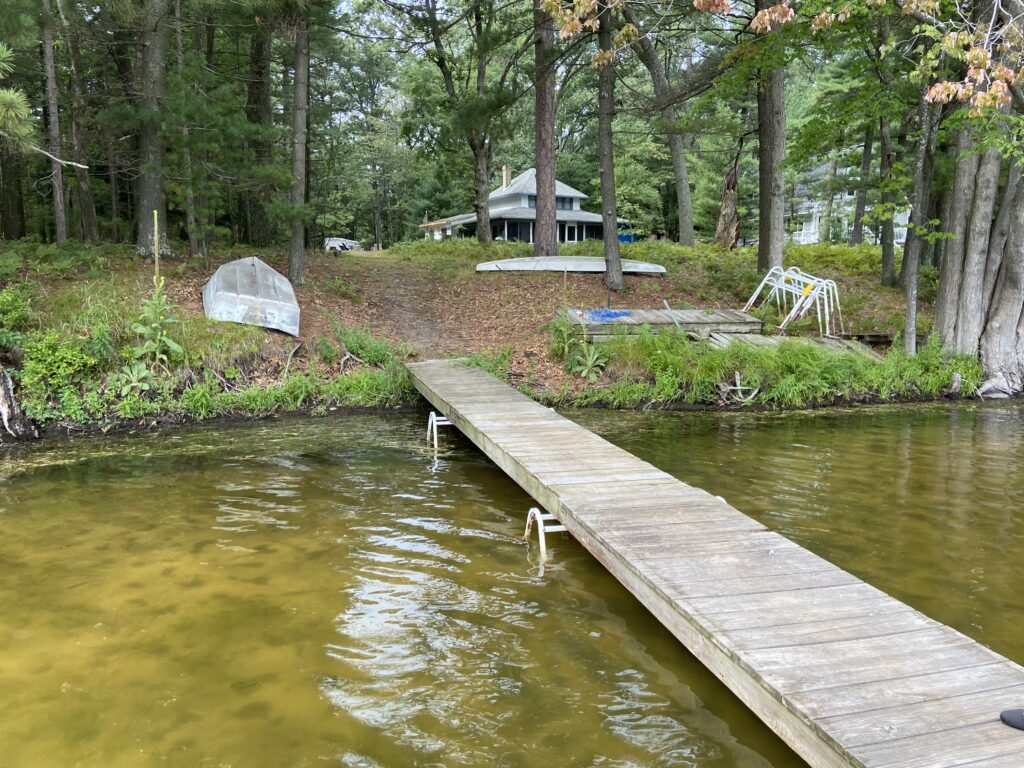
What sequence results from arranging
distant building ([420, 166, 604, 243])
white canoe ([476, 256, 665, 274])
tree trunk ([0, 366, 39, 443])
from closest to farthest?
tree trunk ([0, 366, 39, 443]) < white canoe ([476, 256, 665, 274]) < distant building ([420, 166, 604, 243])

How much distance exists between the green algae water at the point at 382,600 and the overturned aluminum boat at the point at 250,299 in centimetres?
300

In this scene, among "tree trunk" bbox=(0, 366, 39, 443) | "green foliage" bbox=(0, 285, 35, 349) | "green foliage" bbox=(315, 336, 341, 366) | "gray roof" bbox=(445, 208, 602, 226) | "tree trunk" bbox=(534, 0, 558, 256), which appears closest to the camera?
"tree trunk" bbox=(0, 366, 39, 443)

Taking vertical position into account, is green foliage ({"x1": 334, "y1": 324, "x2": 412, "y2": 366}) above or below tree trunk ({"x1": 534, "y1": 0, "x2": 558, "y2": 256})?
below

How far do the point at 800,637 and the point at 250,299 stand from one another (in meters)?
9.92

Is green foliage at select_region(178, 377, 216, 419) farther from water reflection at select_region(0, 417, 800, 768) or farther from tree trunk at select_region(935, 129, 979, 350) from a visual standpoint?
tree trunk at select_region(935, 129, 979, 350)

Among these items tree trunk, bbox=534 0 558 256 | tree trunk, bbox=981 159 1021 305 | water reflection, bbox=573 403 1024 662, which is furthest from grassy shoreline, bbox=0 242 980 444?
tree trunk, bbox=534 0 558 256

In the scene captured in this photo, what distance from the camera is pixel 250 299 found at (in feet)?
36.9

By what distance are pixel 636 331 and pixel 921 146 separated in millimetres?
5288

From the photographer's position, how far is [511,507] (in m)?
6.60

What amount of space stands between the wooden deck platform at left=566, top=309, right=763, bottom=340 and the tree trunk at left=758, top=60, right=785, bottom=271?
2525 millimetres

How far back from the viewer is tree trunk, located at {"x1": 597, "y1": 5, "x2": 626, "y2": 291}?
13039mm

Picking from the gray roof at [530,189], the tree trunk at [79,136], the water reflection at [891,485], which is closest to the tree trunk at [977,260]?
the water reflection at [891,485]

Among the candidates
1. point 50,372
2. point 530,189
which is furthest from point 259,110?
point 530,189

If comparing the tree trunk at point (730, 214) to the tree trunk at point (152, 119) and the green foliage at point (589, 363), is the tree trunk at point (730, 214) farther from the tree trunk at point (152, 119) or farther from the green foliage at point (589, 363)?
the tree trunk at point (152, 119)
